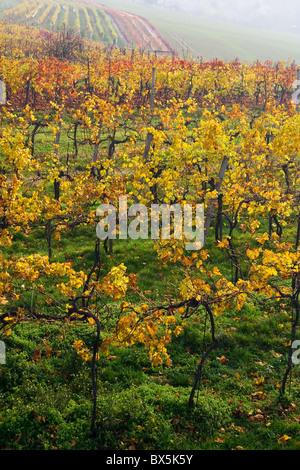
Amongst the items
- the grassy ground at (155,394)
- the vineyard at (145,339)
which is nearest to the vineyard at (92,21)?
the vineyard at (145,339)

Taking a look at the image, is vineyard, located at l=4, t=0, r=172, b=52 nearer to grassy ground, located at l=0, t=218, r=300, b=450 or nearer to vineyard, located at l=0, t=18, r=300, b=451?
vineyard, located at l=0, t=18, r=300, b=451

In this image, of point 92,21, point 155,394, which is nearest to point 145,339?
point 155,394

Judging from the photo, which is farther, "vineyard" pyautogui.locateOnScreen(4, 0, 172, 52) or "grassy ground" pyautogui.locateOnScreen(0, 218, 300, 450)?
"vineyard" pyautogui.locateOnScreen(4, 0, 172, 52)

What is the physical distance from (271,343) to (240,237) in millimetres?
5263

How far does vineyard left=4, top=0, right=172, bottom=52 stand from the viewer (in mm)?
83625

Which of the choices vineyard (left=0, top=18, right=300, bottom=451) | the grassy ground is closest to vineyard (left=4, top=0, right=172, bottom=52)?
vineyard (left=0, top=18, right=300, bottom=451)

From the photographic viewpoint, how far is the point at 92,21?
318 feet

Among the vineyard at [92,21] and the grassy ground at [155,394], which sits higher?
the vineyard at [92,21]

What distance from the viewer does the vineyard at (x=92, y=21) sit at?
83.6m

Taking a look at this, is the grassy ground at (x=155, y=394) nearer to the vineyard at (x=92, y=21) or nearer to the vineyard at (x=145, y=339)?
the vineyard at (x=145, y=339)

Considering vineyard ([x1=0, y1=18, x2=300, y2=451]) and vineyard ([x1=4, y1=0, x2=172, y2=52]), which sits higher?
vineyard ([x1=4, y1=0, x2=172, y2=52])
